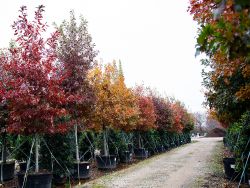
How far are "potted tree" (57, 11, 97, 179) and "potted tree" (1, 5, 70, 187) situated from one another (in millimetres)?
2072

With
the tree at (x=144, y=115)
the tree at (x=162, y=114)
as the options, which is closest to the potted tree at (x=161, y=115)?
the tree at (x=162, y=114)

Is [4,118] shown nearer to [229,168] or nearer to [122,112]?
[122,112]

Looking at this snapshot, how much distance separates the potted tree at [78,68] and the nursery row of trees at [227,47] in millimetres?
4416

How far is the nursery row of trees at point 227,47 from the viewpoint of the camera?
2174 mm

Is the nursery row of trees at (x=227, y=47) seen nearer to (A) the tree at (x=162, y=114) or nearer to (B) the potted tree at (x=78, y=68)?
(B) the potted tree at (x=78, y=68)

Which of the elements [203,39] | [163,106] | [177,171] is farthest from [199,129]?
[203,39]

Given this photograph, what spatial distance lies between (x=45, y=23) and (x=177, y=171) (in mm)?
8068

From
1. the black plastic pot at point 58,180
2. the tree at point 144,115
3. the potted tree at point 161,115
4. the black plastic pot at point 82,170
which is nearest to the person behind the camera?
the black plastic pot at point 58,180

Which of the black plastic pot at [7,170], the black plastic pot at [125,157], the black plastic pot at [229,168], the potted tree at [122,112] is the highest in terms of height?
the potted tree at [122,112]

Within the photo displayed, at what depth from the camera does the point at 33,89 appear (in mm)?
9016

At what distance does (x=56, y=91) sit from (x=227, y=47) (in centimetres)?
750

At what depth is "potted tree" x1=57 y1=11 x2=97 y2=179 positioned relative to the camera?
1183 centimetres

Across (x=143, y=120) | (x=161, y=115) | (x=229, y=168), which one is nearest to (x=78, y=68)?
(x=229, y=168)

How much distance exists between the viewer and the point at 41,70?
9.22 metres
